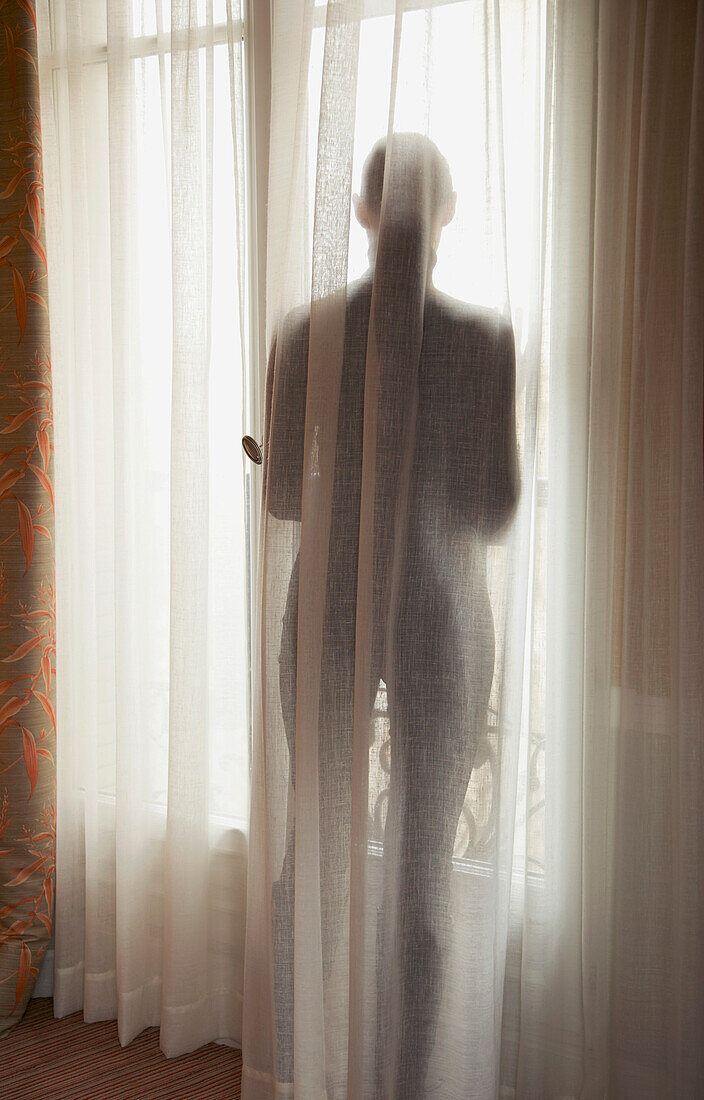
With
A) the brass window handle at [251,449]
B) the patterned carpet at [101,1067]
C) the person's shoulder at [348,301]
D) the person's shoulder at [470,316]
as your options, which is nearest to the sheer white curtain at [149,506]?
the patterned carpet at [101,1067]

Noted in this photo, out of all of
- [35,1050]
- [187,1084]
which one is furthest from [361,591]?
[35,1050]

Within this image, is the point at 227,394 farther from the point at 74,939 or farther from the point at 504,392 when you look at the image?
the point at 74,939

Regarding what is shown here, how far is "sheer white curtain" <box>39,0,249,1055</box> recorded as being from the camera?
160cm

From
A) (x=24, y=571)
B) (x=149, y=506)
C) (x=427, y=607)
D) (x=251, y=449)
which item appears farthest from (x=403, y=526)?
(x=24, y=571)

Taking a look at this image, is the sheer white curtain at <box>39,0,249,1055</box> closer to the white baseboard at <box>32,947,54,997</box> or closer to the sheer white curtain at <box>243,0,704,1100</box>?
the white baseboard at <box>32,947,54,997</box>

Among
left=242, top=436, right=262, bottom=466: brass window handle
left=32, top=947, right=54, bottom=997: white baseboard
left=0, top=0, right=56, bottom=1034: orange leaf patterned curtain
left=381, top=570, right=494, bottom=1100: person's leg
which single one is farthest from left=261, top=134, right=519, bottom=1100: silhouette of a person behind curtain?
left=32, top=947, right=54, bottom=997: white baseboard

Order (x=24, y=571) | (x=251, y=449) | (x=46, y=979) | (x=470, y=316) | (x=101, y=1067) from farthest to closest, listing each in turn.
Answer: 1. (x=46, y=979)
2. (x=24, y=571)
3. (x=101, y=1067)
4. (x=251, y=449)
5. (x=470, y=316)

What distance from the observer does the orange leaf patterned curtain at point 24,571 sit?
1708 mm

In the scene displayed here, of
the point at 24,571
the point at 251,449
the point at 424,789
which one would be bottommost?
the point at 424,789

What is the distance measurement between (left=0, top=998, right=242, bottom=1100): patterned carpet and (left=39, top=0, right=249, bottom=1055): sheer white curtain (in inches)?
1.7

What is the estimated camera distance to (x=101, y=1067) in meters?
1.65

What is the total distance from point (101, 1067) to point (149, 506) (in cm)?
113

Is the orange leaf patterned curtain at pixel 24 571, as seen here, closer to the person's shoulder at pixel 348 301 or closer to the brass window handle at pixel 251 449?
the brass window handle at pixel 251 449

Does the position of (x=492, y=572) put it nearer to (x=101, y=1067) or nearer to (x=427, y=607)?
(x=427, y=607)
